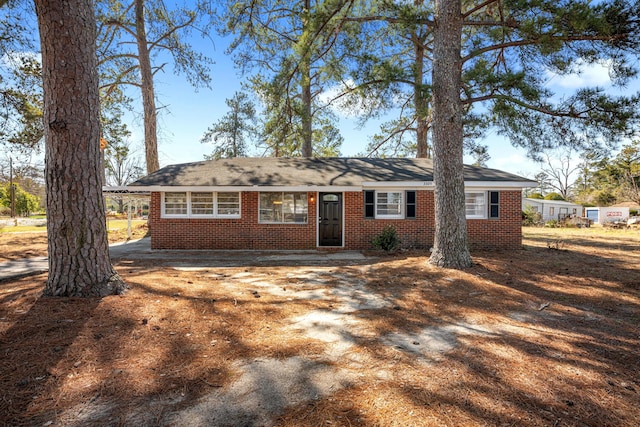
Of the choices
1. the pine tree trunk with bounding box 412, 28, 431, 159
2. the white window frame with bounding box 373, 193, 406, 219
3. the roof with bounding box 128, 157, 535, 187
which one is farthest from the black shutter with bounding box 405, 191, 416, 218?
the pine tree trunk with bounding box 412, 28, 431, 159

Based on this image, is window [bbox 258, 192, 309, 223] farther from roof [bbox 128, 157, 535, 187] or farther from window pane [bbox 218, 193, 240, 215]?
window pane [bbox 218, 193, 240, 215]

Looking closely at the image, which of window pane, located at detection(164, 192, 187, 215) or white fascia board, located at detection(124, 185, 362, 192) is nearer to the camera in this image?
white fascia board, located at detection(124, 185, 362, 192)

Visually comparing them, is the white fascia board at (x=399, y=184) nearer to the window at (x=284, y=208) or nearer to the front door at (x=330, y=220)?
the front door at (x=330, y=220)

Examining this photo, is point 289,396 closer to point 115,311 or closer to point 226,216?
point 115,311

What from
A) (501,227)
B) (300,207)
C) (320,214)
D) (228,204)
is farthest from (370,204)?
(228,204)

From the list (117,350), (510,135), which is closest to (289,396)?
(117,350)

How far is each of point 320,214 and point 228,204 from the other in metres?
3.42

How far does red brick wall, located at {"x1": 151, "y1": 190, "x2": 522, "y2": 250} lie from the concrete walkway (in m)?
0.41

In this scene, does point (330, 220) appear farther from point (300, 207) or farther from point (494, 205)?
point (494, 205)

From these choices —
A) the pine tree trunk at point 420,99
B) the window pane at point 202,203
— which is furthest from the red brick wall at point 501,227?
the window pane at point 202,203

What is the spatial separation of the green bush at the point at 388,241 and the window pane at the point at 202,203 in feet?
20.0

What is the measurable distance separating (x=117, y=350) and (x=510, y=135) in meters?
10.0

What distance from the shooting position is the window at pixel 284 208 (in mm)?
11469

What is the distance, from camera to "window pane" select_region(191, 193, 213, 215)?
11.4 m
